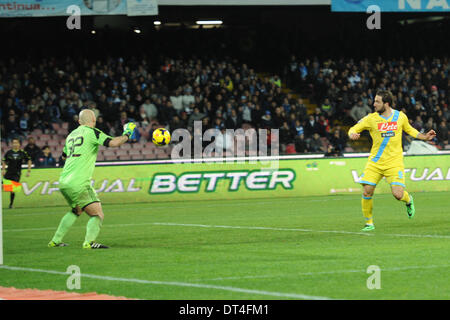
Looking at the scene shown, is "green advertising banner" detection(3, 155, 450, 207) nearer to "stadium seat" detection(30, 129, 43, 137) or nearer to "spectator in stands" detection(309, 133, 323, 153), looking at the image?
"spectator in stands" detection(309, 133, 323, 153)

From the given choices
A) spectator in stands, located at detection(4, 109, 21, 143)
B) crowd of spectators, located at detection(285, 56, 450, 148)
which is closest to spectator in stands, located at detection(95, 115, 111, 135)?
spectator in stands, located at detection(4, 109, 21, 143)

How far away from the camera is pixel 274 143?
30.6m

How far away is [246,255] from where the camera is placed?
11.9m

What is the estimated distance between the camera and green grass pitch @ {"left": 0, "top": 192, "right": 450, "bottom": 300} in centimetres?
872

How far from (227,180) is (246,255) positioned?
48.8 feet

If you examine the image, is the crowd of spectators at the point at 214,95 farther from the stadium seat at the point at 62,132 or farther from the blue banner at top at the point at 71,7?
the blue banner at top at the point at 71,7

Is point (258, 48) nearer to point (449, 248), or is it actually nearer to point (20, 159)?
point (20, 159)

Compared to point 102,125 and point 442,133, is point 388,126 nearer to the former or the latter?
point 102,125


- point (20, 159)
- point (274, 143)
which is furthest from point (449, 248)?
point (274, 143)

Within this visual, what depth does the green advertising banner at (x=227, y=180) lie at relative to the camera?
25781 millimetres

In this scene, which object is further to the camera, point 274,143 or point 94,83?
point 94,83

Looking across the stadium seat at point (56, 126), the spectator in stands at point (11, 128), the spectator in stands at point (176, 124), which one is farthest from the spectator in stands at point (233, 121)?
the spectator in stands at point (11, 128)

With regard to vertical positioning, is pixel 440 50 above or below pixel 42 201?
above

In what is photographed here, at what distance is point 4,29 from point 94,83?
7204 mm
